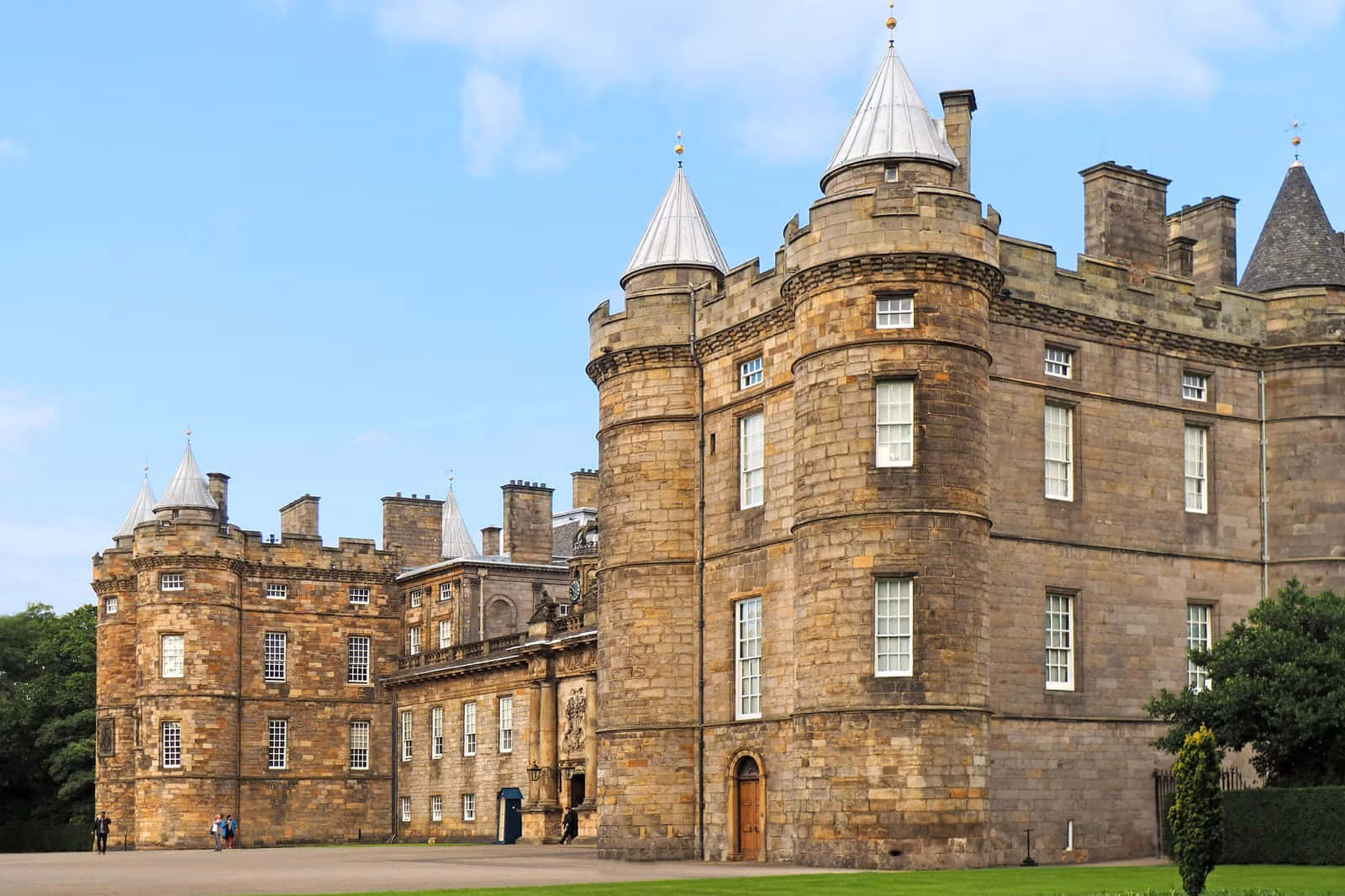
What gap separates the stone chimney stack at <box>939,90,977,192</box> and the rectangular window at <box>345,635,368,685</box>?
39.2 meters

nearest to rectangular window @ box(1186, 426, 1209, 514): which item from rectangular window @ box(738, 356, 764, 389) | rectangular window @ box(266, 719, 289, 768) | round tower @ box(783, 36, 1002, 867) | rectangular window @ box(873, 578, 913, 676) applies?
round tower @ box(783, 36, 1002, 867)

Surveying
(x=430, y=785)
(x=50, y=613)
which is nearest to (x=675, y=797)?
(x=430, y=785)

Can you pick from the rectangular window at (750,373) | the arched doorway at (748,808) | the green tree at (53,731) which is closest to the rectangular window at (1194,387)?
the rectangular window at (750,373)

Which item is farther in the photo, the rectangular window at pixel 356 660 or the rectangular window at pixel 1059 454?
the rectangular window at pixel 356 660

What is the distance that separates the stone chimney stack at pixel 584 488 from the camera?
71750 mm

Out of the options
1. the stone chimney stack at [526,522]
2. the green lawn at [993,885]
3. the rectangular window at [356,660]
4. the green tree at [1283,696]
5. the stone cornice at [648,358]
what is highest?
the stone cornice at [648,358]

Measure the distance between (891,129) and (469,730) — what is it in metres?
33.0

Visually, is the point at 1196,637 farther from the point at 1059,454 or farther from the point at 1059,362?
the point at 1059,362

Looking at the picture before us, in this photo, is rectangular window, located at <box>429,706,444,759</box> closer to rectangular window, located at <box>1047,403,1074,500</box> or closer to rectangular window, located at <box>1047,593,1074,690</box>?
rectangular window, located at <box>1047,593,1074,690</box>

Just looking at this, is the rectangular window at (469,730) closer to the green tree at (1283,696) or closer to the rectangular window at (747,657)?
the rectangular window at (747,657)

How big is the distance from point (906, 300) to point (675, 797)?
1221 cm

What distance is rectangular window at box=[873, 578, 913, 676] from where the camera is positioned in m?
32.2

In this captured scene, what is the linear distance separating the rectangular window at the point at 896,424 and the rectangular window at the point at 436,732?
34922 millimetres

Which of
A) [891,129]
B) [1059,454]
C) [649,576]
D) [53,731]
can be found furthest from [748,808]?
[53,731]
